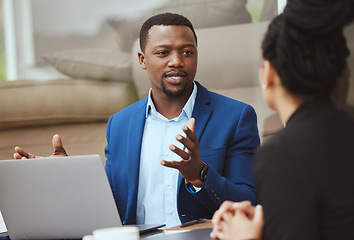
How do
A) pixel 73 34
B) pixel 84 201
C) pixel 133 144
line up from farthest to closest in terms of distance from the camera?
pixel 73 34 → pixel 133 144 → pixel 84 201

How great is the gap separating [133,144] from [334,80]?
974mm

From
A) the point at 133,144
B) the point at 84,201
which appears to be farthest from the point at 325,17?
the point at 133,144

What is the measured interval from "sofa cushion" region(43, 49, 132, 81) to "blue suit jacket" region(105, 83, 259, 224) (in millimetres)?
939

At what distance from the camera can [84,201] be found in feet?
3.84

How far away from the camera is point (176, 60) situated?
1.70 metres

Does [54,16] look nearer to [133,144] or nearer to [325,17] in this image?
[133,144]

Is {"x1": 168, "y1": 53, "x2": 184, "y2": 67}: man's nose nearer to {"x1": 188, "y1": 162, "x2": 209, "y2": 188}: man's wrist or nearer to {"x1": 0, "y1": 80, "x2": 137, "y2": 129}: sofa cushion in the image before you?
{"x1": 188, "y1": 162, "x2": 209, "y2": 188}: man's wrist

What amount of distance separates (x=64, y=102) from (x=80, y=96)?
9cm

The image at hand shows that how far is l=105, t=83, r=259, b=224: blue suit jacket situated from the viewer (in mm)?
1607

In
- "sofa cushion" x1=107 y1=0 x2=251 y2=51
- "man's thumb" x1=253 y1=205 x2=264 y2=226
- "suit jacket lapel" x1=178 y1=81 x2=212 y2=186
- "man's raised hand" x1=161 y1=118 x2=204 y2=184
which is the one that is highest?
"sofa cushion" x1=107 y1=0 x2=251 y2=51

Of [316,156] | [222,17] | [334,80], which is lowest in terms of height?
[316,156]

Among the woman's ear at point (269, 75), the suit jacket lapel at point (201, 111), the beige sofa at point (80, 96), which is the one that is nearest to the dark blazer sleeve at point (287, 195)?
the woman's ear at point (269, 75)

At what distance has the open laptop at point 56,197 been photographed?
1153 millimetres

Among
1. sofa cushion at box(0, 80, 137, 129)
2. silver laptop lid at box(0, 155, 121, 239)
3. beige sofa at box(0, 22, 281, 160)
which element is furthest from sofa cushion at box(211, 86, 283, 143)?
silver laptop lid at box(0, 155, 121, 239)
